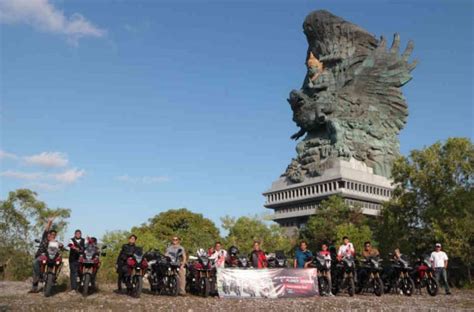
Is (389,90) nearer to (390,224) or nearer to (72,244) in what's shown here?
(390,224)

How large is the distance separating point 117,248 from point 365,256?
130 ft

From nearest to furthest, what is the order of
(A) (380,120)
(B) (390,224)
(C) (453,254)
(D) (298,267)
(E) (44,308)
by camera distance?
(E) (44,308) → (D) (298,267) → (C) (453,254) → (B) (390,224) → (A) (380,120)

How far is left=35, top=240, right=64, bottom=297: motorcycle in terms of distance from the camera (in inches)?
548

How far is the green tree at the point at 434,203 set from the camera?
2934 cm

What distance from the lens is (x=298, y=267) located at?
58.0 ft

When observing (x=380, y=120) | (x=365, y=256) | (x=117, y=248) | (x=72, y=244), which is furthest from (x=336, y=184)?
(x=72, y=244)

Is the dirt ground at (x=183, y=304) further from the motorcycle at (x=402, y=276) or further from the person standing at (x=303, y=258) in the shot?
the person standing at (x=303, y=258)

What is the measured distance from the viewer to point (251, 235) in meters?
59.3

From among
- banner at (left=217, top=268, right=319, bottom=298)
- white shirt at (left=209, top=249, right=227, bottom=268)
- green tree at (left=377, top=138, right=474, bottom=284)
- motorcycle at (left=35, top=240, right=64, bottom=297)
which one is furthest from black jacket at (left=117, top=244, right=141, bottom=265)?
green tree at (left=377, top=138, right=474, bottom=284)

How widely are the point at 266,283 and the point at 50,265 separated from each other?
23.9 feet

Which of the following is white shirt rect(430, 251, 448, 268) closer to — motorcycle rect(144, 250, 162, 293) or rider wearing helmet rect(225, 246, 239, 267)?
rider wearing helmet rect(225, 246, 239, 267)

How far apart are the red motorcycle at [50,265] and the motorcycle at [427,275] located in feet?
45.5

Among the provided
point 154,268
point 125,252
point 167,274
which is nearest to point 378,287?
point 167,274

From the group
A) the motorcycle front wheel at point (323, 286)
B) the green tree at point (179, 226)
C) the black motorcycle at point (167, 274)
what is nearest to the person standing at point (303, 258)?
the motorcycle front wheel at point (323, 286)
